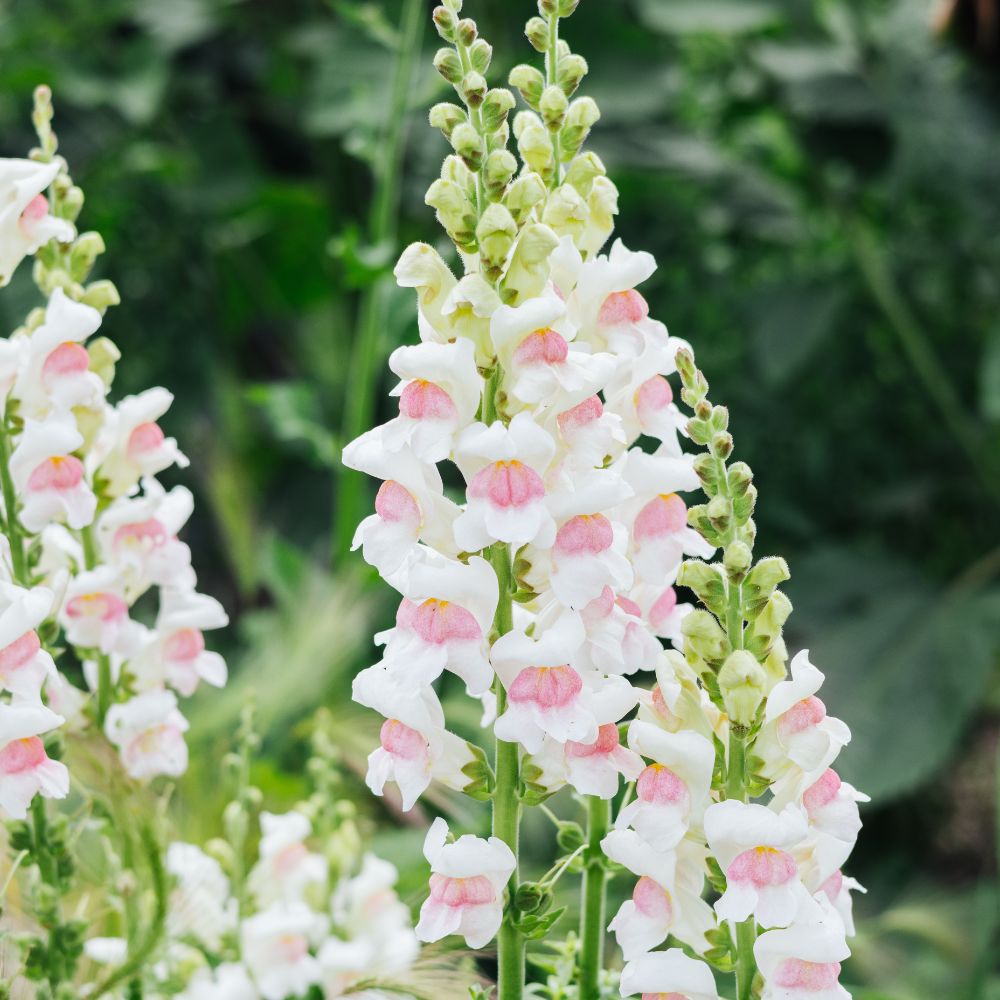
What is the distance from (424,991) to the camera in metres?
0.48

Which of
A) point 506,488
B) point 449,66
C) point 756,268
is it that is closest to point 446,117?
point 449,66

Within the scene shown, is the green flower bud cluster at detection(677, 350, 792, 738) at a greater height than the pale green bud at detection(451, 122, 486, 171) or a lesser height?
lesser

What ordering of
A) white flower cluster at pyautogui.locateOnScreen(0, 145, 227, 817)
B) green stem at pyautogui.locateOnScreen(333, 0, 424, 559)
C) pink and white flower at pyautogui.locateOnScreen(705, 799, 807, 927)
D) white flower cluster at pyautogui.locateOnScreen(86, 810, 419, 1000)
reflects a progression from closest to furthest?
pink and white flower at pyautogui.locateOnScreen(705, 799, 807, 927), white flower cluster at pyautogui.locateOnScreen(0, 145, 227, 817), white flower cluster at pyautogui.locateOnScreen(86, 810, 419, 1000), green stem at pyautogui.locateOnScreen(333, 0, 424, 559)

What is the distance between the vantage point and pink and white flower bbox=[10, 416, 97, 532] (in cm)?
51

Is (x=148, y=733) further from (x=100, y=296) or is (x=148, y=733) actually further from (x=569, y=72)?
(x=569, y=72)

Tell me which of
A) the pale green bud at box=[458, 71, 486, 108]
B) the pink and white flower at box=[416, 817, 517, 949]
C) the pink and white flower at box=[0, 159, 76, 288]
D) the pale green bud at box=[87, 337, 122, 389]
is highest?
the pale green bud at box=[458, 71, 486, 108]

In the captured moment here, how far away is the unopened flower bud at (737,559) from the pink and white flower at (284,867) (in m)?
0.32

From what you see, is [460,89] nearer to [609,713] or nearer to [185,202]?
[609,713]

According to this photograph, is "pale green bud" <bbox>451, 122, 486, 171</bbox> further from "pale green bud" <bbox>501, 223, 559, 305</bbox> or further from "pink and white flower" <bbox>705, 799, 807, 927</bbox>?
"pink and white flower" <bbox>705, 799, 807, 927</bbox>

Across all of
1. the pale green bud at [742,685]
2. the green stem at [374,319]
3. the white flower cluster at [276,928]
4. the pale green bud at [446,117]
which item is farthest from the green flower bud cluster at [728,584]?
the green stem at [374,319]

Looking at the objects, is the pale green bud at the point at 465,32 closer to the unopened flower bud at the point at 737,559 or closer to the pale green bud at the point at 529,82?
the pale green bud at the point at 529,82

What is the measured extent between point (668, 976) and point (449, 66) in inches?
11.0

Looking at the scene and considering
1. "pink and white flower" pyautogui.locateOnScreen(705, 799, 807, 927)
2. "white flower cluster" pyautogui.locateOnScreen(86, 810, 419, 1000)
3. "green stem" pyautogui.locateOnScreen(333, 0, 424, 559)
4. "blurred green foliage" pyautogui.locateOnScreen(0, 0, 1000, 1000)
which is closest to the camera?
"pink and white flower" pyautogui.locateOnScreen(705, 799, 807, 927)

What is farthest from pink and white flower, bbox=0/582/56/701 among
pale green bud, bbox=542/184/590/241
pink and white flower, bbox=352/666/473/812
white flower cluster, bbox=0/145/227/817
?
pale green bud, bbox=542/184/590/241
